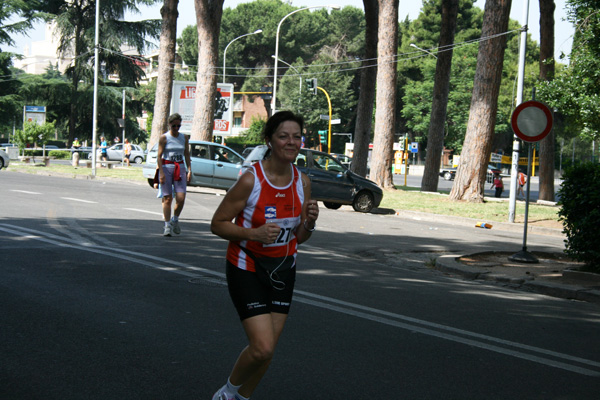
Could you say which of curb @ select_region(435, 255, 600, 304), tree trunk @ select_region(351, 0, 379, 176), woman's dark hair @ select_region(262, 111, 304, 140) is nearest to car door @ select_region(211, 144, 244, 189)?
tree trunk @ select_region(351, 0, 379, 176)

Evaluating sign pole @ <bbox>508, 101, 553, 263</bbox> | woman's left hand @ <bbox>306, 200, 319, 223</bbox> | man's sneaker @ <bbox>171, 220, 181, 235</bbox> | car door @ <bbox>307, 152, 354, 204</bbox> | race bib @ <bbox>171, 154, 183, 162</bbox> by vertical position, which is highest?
sign pole @ <bbox>508, 101, 553, 263</bbox>

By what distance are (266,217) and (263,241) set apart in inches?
7.4

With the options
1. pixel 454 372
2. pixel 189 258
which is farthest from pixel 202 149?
pixel 454 372

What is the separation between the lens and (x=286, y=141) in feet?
12.6

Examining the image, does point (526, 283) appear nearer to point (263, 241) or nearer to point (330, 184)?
point (263, 241)

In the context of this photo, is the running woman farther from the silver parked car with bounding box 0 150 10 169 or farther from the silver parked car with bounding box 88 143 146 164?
the silver parked car with bounding box 88 143 146 164

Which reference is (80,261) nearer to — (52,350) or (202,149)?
(52,350)

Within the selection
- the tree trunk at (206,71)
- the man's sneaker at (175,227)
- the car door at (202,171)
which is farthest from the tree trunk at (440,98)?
the man's sneaker at (175,227)

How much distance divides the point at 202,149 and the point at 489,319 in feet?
58.6

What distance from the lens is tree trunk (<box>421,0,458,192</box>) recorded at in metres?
29.2

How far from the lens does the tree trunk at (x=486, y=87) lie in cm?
2177

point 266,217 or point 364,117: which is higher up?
point 364,117

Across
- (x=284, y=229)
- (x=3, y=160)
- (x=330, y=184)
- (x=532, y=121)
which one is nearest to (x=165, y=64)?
(x=3, y=160)

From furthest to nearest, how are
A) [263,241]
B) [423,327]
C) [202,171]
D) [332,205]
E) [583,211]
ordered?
[202,171], [332,205], [583,211], [423,327], [263,241]
